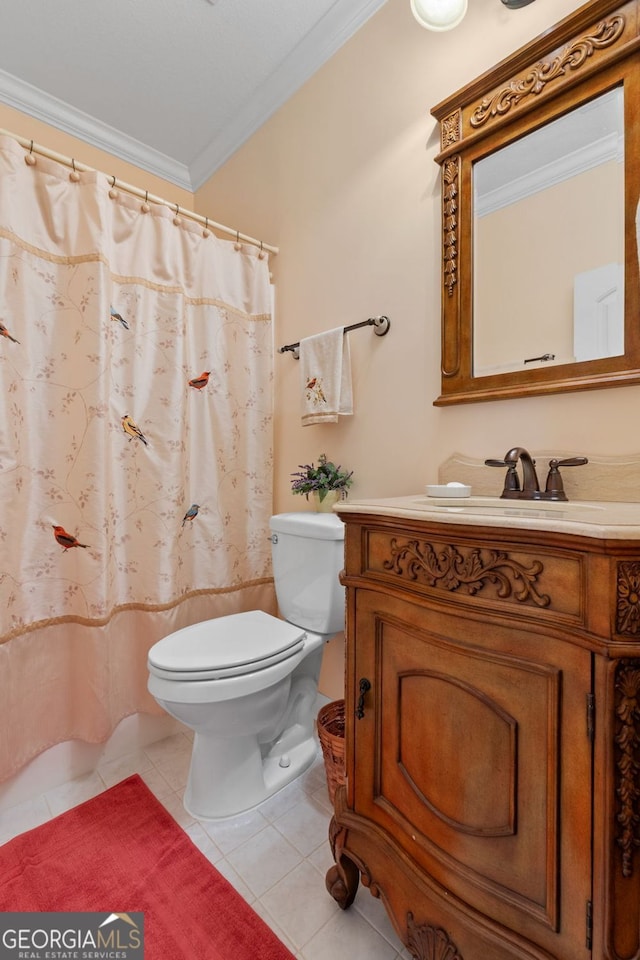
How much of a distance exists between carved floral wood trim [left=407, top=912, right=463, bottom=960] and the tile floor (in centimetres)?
20

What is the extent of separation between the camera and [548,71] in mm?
1056

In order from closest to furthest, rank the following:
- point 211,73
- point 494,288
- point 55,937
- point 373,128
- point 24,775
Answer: point 55,937 → point 494,288 → point 24,775 → point 373,128 → point 211,73

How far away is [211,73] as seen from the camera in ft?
5.86

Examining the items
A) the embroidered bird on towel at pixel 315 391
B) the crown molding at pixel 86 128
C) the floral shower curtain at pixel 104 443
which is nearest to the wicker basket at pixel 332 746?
the floral shower curtain at pixel 104 443

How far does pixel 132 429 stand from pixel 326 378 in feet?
2.34

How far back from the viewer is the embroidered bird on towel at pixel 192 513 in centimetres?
168

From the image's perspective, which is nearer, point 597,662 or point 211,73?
point 597,662

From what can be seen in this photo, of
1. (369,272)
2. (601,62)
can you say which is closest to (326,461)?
(369,272)

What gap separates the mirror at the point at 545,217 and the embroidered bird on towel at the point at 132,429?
1.03m

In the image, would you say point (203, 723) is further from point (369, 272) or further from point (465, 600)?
point (369, 272)

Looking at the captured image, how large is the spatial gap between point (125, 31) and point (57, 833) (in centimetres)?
269

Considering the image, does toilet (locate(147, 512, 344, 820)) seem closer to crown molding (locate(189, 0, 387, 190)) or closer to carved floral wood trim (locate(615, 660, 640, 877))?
carved floral wood trim (locate(615, 660, 640, 877))

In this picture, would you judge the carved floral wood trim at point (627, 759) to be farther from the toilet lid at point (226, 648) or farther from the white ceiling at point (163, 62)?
the white ceiling at point (163, 62)

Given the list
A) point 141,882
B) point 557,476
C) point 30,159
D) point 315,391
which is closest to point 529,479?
point 557,476
